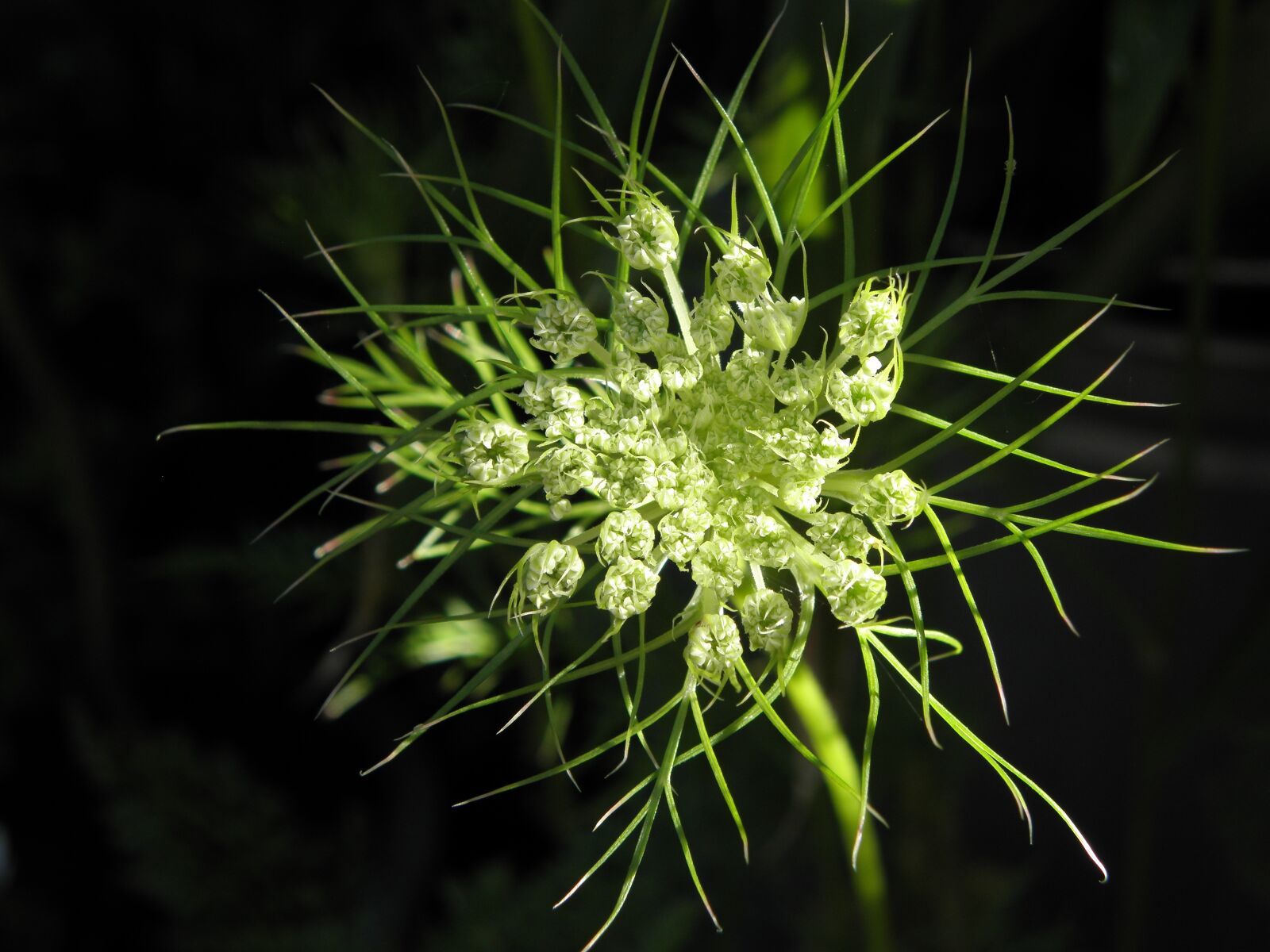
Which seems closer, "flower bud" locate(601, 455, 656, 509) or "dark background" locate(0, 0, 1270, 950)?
"flower bud" locate(601, 455, 656, 509)

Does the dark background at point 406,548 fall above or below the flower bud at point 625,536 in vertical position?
below

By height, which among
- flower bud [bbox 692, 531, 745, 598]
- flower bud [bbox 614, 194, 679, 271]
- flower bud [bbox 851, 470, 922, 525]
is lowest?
flower bud [bbox 692, 531, 745, 598]

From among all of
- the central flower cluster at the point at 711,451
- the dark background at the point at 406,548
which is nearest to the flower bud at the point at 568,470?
the central flower cluster at the point at 711,451

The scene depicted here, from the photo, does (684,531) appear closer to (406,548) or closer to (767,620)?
(767,620)

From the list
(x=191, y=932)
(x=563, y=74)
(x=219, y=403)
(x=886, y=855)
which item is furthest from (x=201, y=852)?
(x=563, y=74)

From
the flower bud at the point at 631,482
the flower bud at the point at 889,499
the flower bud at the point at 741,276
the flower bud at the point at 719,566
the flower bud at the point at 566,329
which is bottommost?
the flower bud at the point at 719,566

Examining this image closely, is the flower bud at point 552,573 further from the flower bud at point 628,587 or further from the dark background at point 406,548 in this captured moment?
the dark background at point 406,548

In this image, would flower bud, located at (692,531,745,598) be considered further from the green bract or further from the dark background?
the dark background

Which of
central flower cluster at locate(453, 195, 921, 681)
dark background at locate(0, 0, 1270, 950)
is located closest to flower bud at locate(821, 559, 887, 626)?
central flower cluster at locate(453, 195, 921, 681)
